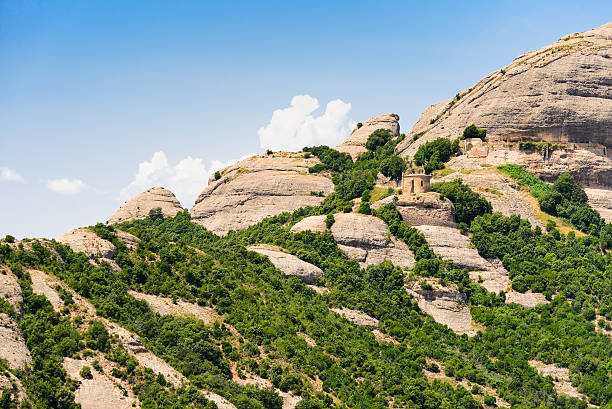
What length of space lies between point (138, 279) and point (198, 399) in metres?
16.5

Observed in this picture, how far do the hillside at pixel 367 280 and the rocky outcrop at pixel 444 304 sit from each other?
20cm

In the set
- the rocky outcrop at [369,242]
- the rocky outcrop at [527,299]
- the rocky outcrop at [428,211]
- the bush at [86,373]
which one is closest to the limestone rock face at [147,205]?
the rocky outcrop at [369,242]

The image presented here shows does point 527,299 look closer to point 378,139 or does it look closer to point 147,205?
point 378,139

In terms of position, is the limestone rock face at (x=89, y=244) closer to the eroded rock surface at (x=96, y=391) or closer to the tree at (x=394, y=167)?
the eroded rock surface at (x=96, y=391)

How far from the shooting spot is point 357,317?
253 ft

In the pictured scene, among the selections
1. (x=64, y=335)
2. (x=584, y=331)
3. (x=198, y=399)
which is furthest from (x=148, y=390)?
(x=584, y=331)

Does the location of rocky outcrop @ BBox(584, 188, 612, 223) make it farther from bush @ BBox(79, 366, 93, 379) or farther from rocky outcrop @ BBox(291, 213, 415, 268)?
bush @ BBox(79, 366, 93, 379)

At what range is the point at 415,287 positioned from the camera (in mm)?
81875

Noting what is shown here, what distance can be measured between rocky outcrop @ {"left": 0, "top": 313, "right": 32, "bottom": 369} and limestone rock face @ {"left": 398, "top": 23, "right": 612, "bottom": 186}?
63.1m

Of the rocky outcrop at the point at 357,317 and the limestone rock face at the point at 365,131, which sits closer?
the rocky outcrop at the point at 357,317

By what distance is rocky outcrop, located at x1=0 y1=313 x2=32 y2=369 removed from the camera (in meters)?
50.4

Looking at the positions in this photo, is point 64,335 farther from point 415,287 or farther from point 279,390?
point 415,287

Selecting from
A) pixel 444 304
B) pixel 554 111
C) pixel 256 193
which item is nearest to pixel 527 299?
pixel 444 304

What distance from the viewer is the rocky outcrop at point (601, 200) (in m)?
96.6
